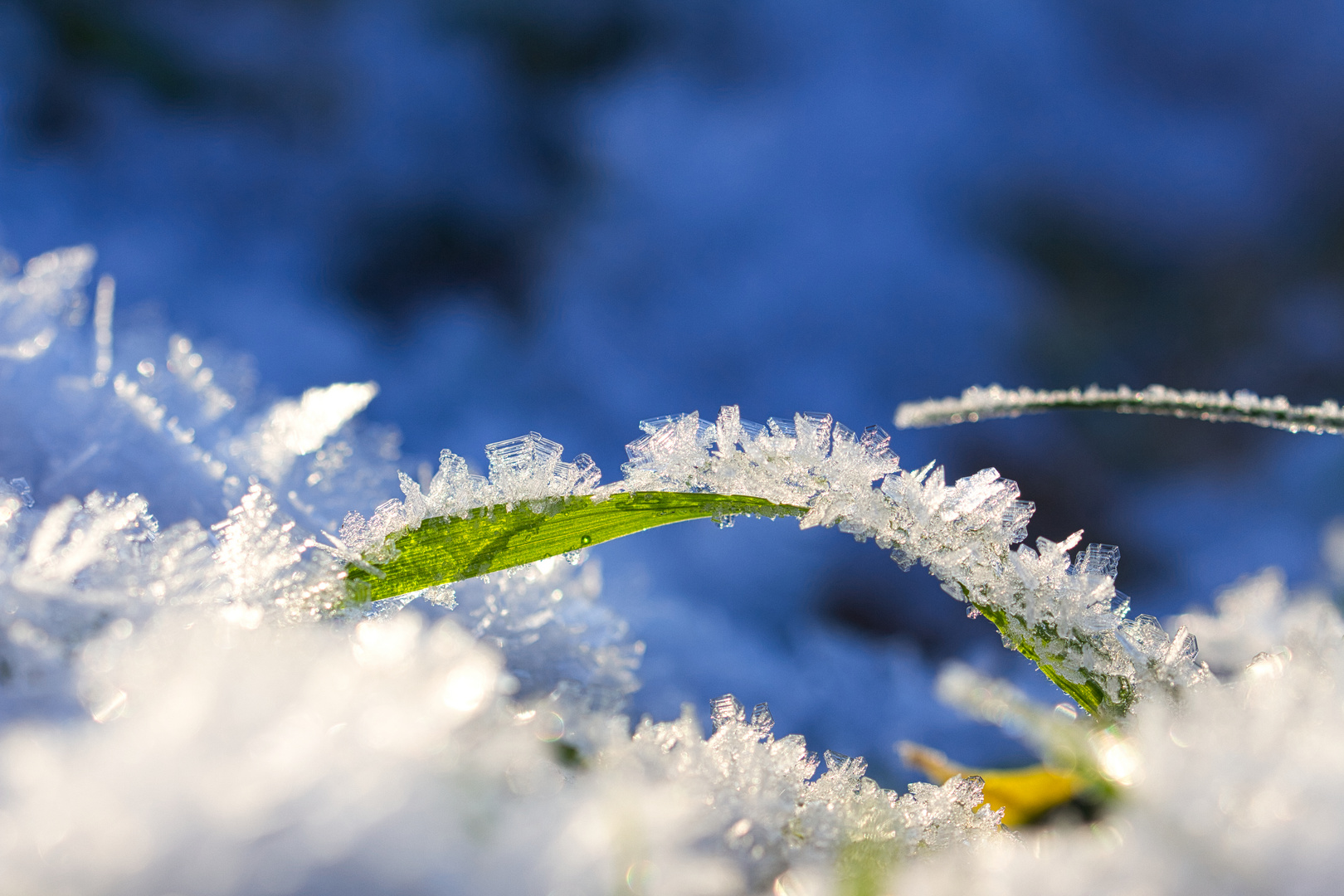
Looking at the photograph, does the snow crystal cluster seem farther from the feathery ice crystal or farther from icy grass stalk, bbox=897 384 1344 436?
icy grass stalk, bbox=897 384 1344 436

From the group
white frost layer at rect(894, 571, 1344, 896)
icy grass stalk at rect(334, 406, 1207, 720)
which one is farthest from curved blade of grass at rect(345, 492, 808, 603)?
white frost layer at rect(894, 571, 1344, 896)

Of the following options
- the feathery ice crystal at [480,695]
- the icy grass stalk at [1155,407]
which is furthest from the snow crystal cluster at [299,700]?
the icy grass stalk at [1155,407]

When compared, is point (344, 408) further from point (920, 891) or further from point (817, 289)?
point (817, 289)

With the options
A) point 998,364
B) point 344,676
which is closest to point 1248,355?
point 998,364

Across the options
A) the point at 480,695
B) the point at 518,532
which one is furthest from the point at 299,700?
the point at 518,532

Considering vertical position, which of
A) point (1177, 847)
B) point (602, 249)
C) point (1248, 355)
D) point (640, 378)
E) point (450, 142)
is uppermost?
point (450, 142)

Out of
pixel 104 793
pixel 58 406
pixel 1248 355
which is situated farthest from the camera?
pixel 1248 355

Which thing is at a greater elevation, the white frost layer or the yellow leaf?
the yellow leaf
